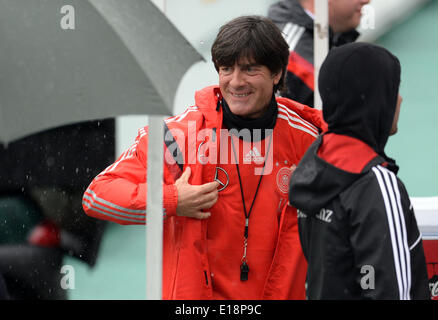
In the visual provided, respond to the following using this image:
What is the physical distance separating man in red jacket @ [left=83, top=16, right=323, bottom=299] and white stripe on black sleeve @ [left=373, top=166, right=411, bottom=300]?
59 cm

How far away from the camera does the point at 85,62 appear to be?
2.21 metres

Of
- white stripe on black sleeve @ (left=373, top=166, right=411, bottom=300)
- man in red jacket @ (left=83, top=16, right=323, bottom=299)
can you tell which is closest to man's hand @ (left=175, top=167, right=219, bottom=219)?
man in red jacket @ (left=83, top=16, right=323, bottom=299)

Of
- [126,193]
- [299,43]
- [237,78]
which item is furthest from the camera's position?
[299,43]

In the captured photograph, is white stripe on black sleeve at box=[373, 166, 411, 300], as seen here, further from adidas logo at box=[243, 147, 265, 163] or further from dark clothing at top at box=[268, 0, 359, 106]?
dark clothing at top at box=[268, 0, 359, 106]

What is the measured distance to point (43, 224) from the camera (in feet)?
16.4

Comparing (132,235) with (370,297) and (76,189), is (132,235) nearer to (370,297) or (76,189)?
(76,189)

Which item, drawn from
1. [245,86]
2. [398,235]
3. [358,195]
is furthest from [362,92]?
[245,86]

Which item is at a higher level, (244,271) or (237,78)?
(237,78)

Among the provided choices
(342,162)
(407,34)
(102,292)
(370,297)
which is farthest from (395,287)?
(407,34)

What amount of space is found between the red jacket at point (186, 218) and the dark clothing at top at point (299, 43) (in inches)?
47.7

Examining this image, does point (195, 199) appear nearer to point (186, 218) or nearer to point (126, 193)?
point (186, 218)

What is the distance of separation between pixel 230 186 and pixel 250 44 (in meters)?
0.54

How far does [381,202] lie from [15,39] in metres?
1.27

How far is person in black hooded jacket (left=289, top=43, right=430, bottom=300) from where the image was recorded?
210 centimetres
